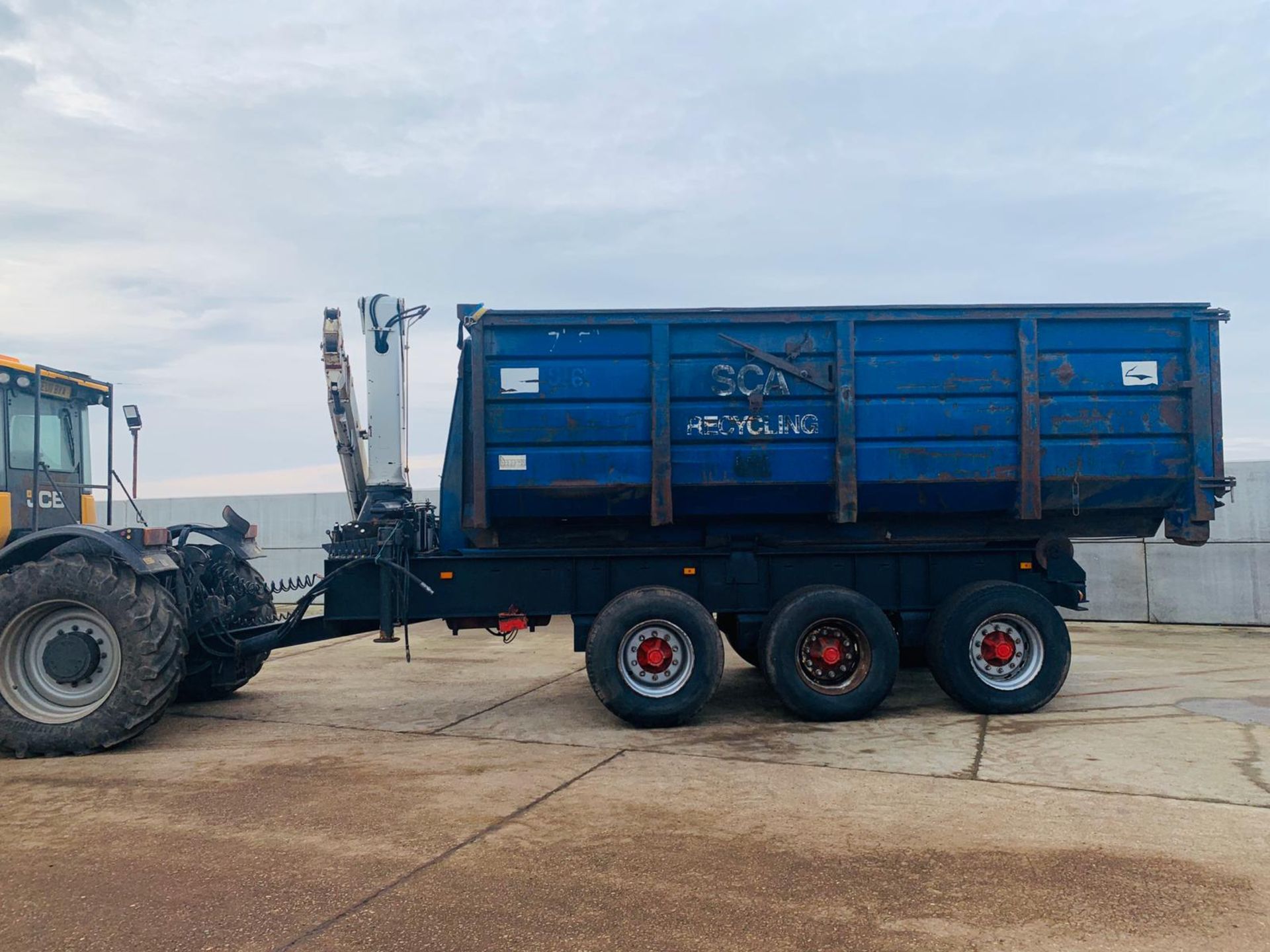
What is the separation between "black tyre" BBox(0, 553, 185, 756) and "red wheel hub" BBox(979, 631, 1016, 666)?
6158mm

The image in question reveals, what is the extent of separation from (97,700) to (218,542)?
7.58 ft

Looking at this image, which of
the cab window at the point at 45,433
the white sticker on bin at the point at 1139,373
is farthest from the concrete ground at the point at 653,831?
the white sticker on bin at the point at 1139,373

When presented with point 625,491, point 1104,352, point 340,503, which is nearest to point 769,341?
point 625,491

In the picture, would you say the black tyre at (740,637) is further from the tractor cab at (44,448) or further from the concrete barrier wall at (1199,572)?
the concrete barrier wall at (1199,572)

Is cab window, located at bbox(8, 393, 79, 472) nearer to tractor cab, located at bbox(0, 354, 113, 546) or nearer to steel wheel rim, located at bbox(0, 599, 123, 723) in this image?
tractor cab, located at bbox(0, 354, 113, 546)

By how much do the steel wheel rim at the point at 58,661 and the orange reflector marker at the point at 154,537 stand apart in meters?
0.64

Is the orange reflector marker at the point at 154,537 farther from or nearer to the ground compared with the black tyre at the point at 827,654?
farther from the ground

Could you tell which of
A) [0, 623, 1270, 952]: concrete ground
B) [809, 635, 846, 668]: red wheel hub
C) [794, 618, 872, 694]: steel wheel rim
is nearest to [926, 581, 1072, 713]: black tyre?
[0, 623, 1270, 952]: concrete ground

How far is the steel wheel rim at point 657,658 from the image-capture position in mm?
7445

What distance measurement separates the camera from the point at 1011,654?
7766 millimetres

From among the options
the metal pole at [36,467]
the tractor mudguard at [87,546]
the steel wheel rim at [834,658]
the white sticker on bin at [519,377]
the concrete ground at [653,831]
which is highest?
the white sticker on bin at [519,377]

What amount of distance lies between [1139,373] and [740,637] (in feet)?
12.5

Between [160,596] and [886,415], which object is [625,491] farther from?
[160,596]

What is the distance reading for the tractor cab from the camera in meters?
7.47
